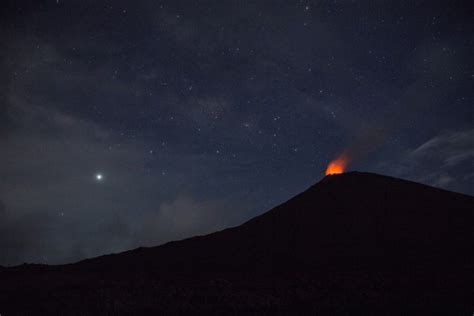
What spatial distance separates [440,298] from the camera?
17.4 m

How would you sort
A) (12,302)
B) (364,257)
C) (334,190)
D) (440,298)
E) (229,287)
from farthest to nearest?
(334,190) < (364,257) < (229,287) < (12,302) < (440,298)

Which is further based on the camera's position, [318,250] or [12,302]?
[318,250]

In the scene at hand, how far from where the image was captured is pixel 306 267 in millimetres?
30344

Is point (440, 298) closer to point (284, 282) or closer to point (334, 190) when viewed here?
point (284, 282)

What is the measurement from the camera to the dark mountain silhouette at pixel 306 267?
18.2m

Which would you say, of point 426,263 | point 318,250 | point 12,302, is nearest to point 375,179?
point 318,250

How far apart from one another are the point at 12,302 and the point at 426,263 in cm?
2965

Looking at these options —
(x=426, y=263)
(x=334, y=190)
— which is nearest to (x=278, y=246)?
(x=426, y=263)

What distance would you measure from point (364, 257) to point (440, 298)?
47.2 ft

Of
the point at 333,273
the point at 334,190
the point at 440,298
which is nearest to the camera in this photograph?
the point at 440,298

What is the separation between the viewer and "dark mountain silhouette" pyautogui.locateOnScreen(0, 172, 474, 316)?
1816cm

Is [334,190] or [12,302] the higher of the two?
[334,190]

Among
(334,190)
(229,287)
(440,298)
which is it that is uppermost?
(334,190)

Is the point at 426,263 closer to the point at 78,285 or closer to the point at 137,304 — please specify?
the point at 137,304
